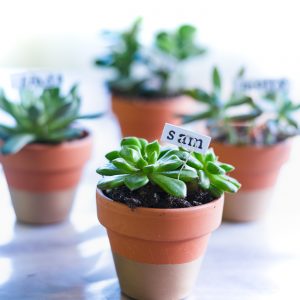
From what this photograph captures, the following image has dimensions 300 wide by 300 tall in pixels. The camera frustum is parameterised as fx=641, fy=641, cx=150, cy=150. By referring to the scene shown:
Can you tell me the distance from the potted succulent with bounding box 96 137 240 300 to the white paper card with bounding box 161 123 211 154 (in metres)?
0.03

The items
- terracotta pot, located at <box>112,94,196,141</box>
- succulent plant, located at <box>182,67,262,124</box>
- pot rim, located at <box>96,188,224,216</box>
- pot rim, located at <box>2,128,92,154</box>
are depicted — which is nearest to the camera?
pot rim, located at <box>96,188,224,216</box>

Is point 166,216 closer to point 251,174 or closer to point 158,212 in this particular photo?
point 158,212

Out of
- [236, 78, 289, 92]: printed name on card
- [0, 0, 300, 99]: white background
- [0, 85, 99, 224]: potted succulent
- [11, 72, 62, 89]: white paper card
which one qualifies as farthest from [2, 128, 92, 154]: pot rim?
[0, 0, 300, 99]: white background

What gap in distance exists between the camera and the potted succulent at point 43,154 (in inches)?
56.6

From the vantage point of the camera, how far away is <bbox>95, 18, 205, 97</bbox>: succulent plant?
2.01 m

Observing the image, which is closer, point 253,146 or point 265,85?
point 253,146

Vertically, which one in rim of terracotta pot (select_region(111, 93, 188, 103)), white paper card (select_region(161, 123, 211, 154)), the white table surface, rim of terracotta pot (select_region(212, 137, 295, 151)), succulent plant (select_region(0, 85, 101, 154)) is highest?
white paper card (select_region(161, 123, 211, 154))

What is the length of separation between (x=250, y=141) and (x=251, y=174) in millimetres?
82

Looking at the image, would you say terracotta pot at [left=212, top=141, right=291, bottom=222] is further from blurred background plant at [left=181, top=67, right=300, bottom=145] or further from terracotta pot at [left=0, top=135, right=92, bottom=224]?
terracotta pot at [left=0, top=135, right=92, bottom=224]

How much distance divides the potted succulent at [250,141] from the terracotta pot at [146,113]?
14.8 inches

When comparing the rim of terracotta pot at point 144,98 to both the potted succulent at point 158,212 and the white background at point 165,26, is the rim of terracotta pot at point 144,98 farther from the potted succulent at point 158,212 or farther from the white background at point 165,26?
the potted succulent at point 158,212

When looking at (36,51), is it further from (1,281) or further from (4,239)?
(1,281)

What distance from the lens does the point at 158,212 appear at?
110 centimetres

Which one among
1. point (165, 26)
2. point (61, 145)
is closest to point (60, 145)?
point (61, 145)
